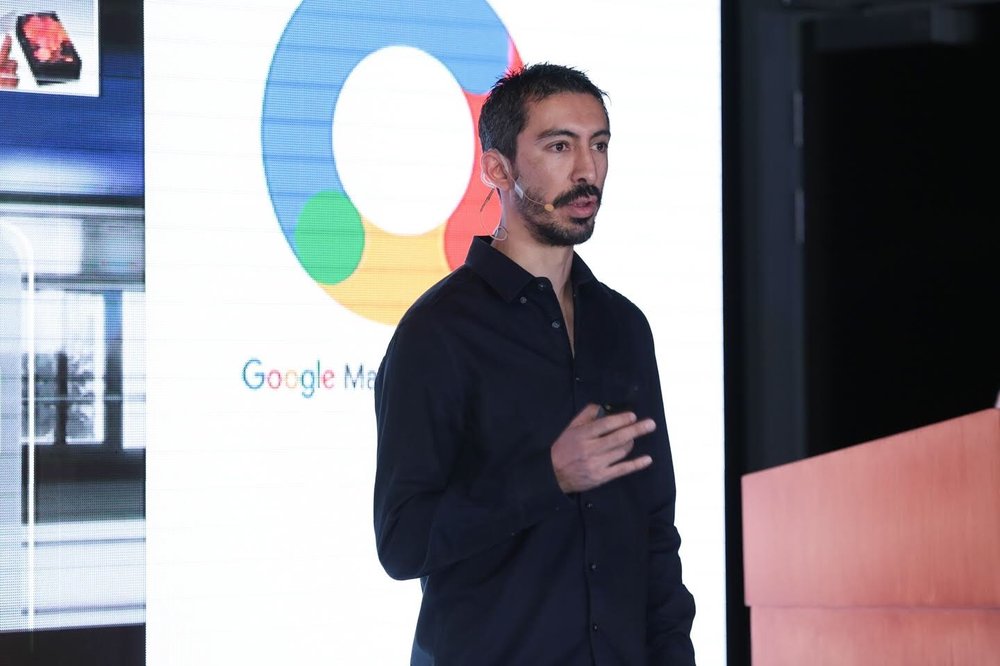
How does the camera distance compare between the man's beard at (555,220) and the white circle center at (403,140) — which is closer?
the man's beard at (555,220)

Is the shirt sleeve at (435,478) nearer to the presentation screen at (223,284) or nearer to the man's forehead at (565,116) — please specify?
the man's forehead at (565,116)

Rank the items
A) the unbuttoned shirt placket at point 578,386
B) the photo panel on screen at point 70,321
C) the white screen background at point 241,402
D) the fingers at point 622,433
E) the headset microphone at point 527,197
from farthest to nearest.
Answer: the white screen background at point 241,402 → the photo panel on screen at point 70,321 → the headset microphone at point 527,197 → the unbuttoned shirt placket at point 578,386 → the fingers at point 622,433

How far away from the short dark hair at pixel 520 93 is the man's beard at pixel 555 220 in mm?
105

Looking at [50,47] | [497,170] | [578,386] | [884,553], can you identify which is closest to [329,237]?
[50,47]

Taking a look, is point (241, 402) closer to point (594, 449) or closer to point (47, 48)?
point (47, 48)

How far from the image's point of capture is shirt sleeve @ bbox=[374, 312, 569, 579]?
1.56 m

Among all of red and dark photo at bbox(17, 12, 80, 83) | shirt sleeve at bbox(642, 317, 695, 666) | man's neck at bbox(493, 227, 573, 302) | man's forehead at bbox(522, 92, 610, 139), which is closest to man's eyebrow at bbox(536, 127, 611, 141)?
man's forehead at bbox(522, 92, 610, 139)

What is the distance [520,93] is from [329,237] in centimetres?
106

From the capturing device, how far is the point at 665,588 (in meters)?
1.79

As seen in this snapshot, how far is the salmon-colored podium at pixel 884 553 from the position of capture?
5.66 ft

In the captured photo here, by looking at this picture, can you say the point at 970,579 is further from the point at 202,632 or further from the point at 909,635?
the point at 202,632

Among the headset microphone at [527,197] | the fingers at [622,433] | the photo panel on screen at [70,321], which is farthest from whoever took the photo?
the photo panel on screen at [70,321]

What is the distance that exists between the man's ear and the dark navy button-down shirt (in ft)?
0.42

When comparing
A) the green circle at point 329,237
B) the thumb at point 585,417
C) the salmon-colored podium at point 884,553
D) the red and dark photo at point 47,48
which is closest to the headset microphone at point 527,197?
the thumb at point 585,417
